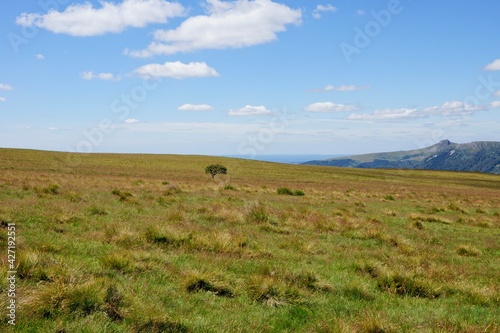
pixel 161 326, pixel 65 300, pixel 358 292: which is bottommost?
pixel 358 292

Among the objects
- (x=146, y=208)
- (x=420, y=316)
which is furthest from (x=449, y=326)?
(x=146, y=208)

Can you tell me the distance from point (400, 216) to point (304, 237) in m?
12.2

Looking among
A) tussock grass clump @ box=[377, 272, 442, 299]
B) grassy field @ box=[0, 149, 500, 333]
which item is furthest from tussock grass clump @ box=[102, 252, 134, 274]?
tussock grass clump @ box=[377, 272, 442, 299]

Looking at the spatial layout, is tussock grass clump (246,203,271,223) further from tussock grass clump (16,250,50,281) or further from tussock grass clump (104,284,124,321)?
tussock grass clump (104,284,124,321)

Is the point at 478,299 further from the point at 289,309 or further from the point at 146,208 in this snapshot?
the point at 146,208

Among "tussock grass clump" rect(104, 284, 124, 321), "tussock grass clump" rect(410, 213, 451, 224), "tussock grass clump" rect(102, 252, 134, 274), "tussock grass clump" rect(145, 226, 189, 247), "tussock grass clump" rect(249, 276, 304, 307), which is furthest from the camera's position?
"tussock grass clump" rect(410, 213, 451, 224)

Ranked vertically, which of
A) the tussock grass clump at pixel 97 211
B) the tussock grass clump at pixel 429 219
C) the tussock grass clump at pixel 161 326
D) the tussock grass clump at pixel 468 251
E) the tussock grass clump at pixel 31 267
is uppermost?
the tussock grass clump at pixel 31 267

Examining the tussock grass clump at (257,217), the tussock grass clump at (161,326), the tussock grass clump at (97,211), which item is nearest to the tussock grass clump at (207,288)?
the tussock grass clump at (161,326)

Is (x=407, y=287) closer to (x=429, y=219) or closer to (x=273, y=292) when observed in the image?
(x=273, y=292)

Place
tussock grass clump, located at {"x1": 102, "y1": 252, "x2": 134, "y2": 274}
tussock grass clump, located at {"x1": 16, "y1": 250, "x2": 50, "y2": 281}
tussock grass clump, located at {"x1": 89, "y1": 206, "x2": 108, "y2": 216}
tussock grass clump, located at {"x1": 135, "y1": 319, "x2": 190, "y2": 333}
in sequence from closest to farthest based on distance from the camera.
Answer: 1. tussock grass clump, located at {"x1": 135, "y1": 319, "x2": 190, "y2": 333}
2. tussock grass clump, located at {"x1": 16, "y1": 250, "x2": 50, "y2": 281}
3. tussock grass clump, located at {"x1": 102, "y1": 252, "x2": 134, "y2": 274}
4. tussock grass clump, located at {"x1": 89, "y1": 206, "x2": 108, "y2": 216}

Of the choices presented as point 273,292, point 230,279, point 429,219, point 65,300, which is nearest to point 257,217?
point 230,279

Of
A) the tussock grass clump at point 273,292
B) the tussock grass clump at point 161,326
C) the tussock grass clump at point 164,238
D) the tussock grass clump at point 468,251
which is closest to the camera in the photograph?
the tussock grass clump at point 161,326

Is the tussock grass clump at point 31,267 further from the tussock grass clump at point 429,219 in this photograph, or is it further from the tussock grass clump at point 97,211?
the tussock grass clump at point 429,219

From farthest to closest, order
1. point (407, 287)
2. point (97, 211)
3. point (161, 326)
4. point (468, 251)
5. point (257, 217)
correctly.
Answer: point (257, 217) → point (97, 211) → point (468, 251) → point (407, 287) → point (161, 326)
